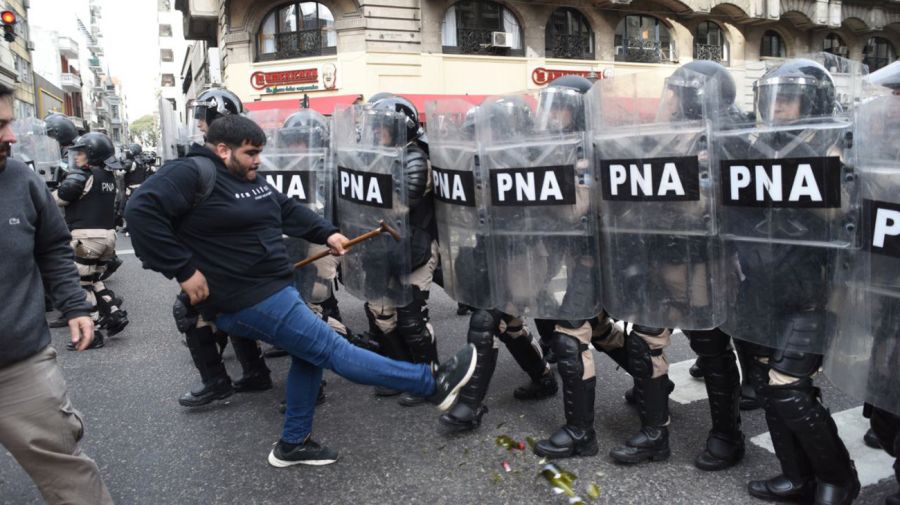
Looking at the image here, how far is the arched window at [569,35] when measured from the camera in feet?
61.6

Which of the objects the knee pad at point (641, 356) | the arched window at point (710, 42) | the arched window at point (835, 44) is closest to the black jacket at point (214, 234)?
the knee pad at point (641, 356)

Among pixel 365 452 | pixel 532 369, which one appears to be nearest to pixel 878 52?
pixel 532 369

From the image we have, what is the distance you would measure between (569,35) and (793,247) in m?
17.6

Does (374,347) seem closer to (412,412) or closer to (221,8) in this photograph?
(412,412)

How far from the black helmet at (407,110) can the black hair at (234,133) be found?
871mm

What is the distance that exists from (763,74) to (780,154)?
43 cm

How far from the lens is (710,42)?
21.1 metres

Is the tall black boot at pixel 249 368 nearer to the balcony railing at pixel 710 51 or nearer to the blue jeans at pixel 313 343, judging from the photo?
the blue jeans at pixel 313 343

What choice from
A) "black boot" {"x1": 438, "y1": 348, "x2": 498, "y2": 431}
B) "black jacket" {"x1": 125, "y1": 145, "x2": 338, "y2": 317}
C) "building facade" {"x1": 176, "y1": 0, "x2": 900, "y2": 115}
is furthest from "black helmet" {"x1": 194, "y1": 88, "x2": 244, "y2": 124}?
"building facade" {"x1": 176, "y1": 0, "x2": 900, "y2": 115}

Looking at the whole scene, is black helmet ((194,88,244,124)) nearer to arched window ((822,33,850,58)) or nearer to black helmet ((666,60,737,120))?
black helmet ((666,60,737,120))

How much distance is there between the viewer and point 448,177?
3469mm

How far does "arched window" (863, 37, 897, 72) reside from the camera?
24469mm

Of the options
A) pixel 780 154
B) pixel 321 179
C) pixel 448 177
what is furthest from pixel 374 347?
pixel 780 154

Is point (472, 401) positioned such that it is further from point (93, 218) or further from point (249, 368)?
point (93, 218)
